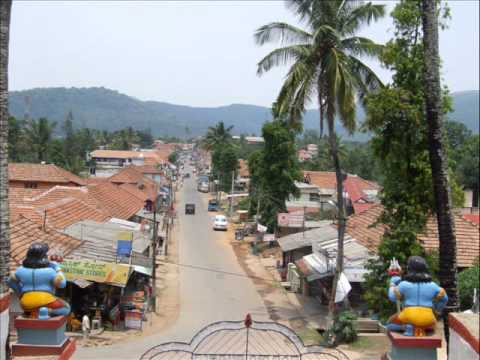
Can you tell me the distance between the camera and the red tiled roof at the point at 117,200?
3619 cm

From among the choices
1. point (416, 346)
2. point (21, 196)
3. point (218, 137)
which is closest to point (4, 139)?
point (416, 346)

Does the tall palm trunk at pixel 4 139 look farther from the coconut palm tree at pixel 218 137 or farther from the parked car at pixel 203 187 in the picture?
the parked car at pixel 203 187

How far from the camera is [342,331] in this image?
19047 millimetres

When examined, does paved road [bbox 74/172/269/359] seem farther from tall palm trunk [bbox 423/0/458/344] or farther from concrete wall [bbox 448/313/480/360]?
concrete wall [bbox 448/313/480/360]

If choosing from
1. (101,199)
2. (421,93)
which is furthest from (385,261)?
(101,199)

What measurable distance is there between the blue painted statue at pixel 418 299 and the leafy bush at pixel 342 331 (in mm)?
11829

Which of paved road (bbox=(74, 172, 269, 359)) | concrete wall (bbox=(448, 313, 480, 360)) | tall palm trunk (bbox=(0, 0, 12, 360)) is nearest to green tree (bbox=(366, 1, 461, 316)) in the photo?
paved road (bbox=(74, 172, 269, 359))

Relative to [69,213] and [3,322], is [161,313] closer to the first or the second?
[69,213]

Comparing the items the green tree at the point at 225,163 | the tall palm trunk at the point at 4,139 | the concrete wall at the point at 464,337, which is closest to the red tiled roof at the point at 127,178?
the green tree at the point at 225,163

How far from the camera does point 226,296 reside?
1095 inches

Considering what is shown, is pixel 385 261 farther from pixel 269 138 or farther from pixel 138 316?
pixel 269 138

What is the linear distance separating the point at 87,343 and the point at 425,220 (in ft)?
37.3

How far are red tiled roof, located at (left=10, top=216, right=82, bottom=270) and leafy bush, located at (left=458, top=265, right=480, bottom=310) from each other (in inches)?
520

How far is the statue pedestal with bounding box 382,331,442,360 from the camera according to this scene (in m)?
7.43
